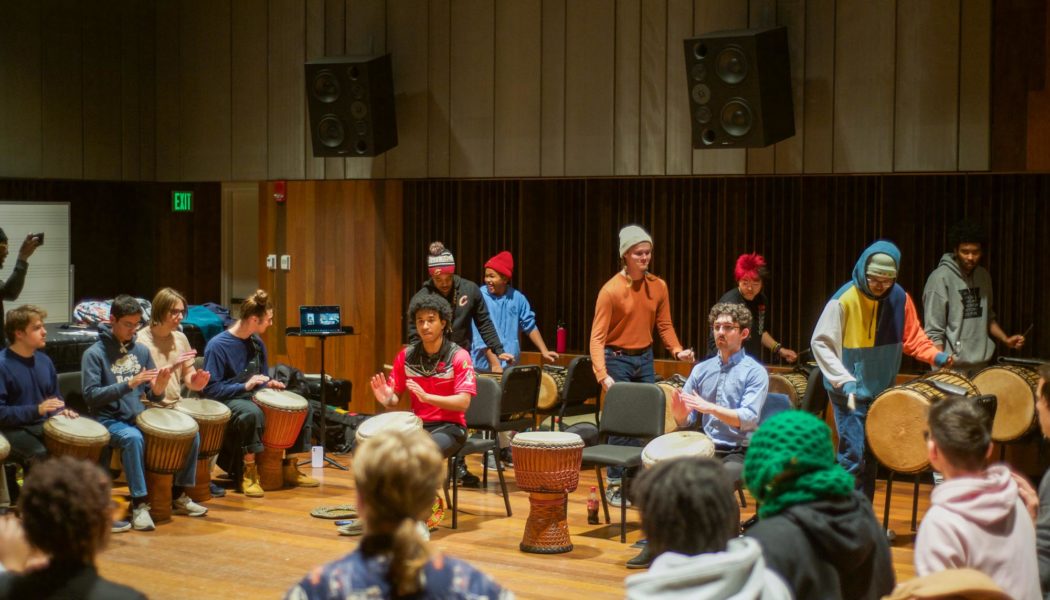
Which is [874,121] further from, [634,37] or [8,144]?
[8,144]

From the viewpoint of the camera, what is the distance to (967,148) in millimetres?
7777

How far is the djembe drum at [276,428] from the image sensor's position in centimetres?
771

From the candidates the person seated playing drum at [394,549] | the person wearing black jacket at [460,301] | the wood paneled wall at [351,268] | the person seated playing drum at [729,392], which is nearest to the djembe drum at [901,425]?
the person seated playing drum at [729,392]

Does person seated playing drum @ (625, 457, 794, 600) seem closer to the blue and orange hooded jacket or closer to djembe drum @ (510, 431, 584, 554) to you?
djembe drum @ (510, 431, 584, 554)

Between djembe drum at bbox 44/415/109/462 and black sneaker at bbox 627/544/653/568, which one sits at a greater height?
djembe drum at bbox 44/415/109/462

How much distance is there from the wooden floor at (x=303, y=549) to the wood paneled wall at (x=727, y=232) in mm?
1789

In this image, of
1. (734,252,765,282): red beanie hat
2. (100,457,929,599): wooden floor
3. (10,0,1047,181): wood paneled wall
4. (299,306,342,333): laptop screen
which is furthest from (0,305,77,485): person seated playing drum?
(734,252,765,282): red beanie hat

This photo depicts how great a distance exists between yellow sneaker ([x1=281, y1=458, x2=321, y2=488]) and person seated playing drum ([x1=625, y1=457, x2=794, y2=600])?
5.57 meters

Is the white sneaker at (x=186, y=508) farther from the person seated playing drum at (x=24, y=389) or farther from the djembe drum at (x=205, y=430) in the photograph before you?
the person seated playing drum at (x=24, y=389)

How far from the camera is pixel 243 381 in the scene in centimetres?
772

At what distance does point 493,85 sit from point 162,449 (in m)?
3.96

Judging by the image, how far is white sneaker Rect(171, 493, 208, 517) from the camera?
712cm

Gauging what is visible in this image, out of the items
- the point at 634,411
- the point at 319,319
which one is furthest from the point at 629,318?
the point at 319,319

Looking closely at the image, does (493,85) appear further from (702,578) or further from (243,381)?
(702,578)
